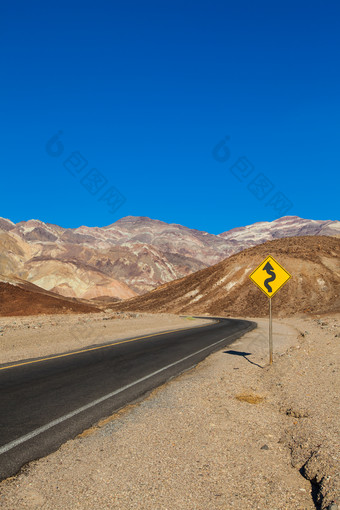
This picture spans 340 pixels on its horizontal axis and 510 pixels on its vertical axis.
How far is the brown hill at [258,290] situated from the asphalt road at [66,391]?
4249cm

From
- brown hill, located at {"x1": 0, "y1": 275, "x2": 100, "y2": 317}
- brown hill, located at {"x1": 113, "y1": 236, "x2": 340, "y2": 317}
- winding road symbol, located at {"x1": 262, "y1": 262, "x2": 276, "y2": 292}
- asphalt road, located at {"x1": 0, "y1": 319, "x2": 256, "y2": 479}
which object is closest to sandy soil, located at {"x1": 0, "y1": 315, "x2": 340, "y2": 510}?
asphalt road, located at {"x1": 0, "y1": 319, "x2": 256, "y2": 479}

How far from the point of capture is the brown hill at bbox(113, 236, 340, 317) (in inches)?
2317

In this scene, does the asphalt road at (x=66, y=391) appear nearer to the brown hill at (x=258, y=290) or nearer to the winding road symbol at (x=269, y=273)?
the winding road symbol at (x=269, y=273)

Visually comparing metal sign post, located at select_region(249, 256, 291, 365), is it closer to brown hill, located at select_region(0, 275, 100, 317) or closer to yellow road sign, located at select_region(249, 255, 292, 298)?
yellow road sign, located at select_region(249, 255, 292, 298)

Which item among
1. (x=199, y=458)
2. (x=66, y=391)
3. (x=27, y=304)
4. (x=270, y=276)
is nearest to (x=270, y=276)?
(x=270, y=276)

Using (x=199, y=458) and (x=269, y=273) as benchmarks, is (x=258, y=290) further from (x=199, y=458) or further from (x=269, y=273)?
(x=199, y=458)

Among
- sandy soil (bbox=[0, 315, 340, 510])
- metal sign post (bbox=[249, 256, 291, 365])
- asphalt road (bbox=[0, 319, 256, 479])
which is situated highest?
metal sign post (bbox=[249, 256, 291, 365])

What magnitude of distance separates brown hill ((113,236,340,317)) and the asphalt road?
1673 inches

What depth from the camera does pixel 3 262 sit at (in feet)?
384

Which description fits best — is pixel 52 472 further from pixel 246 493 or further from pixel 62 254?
pixel 62 254

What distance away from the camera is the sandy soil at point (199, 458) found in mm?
3654

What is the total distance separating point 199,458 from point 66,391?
4.06 meters

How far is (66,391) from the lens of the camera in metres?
7.75

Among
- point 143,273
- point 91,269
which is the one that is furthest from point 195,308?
point 143,273
